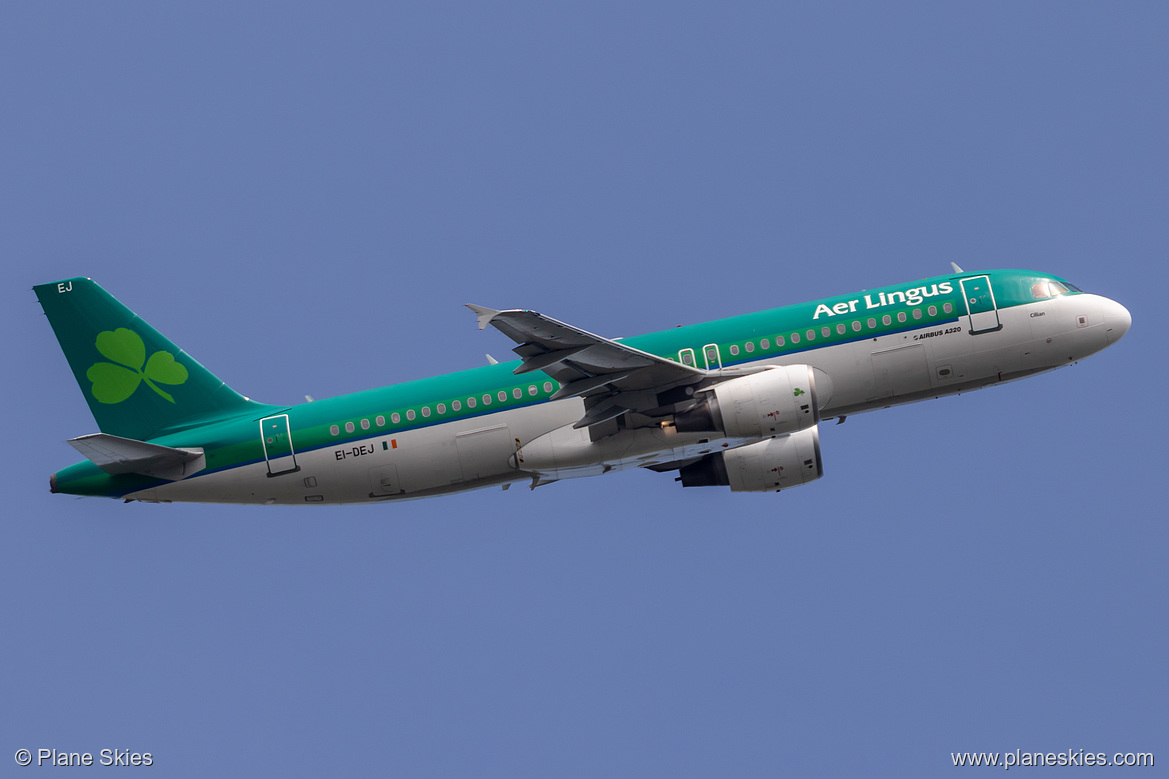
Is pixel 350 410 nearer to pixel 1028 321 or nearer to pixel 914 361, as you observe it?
pixel 914 361

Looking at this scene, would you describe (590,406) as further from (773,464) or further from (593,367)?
(773,464)

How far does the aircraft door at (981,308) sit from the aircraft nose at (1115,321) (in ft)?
12.3

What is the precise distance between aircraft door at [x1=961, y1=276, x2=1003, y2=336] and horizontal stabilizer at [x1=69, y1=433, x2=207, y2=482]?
26306 millimetres

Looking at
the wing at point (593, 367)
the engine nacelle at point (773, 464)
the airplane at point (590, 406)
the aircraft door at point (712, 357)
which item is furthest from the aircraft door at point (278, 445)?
the engine nacelle at point (773, 464)

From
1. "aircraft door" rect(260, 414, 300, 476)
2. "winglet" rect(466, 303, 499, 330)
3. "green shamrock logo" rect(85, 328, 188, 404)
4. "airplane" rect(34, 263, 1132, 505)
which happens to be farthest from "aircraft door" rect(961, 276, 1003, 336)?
"green shamrock logo" rect(85, 328, 188, 404)

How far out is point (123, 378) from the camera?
40.8 metres

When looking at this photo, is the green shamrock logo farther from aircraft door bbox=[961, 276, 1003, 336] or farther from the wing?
aircraft door bbox=[961, 276, 1003, 336]

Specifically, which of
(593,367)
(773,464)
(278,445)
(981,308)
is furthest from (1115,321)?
(278,445)

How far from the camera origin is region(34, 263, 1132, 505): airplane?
38281 millimetres

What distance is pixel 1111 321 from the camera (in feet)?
129

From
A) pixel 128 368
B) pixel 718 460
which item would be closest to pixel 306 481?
pixel 128 368

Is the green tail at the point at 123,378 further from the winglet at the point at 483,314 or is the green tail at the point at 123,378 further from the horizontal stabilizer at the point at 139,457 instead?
the winglet at the point at 483,314

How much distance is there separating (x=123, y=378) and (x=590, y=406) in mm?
16547

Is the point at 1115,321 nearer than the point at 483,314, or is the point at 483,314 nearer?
the point at 483,314
